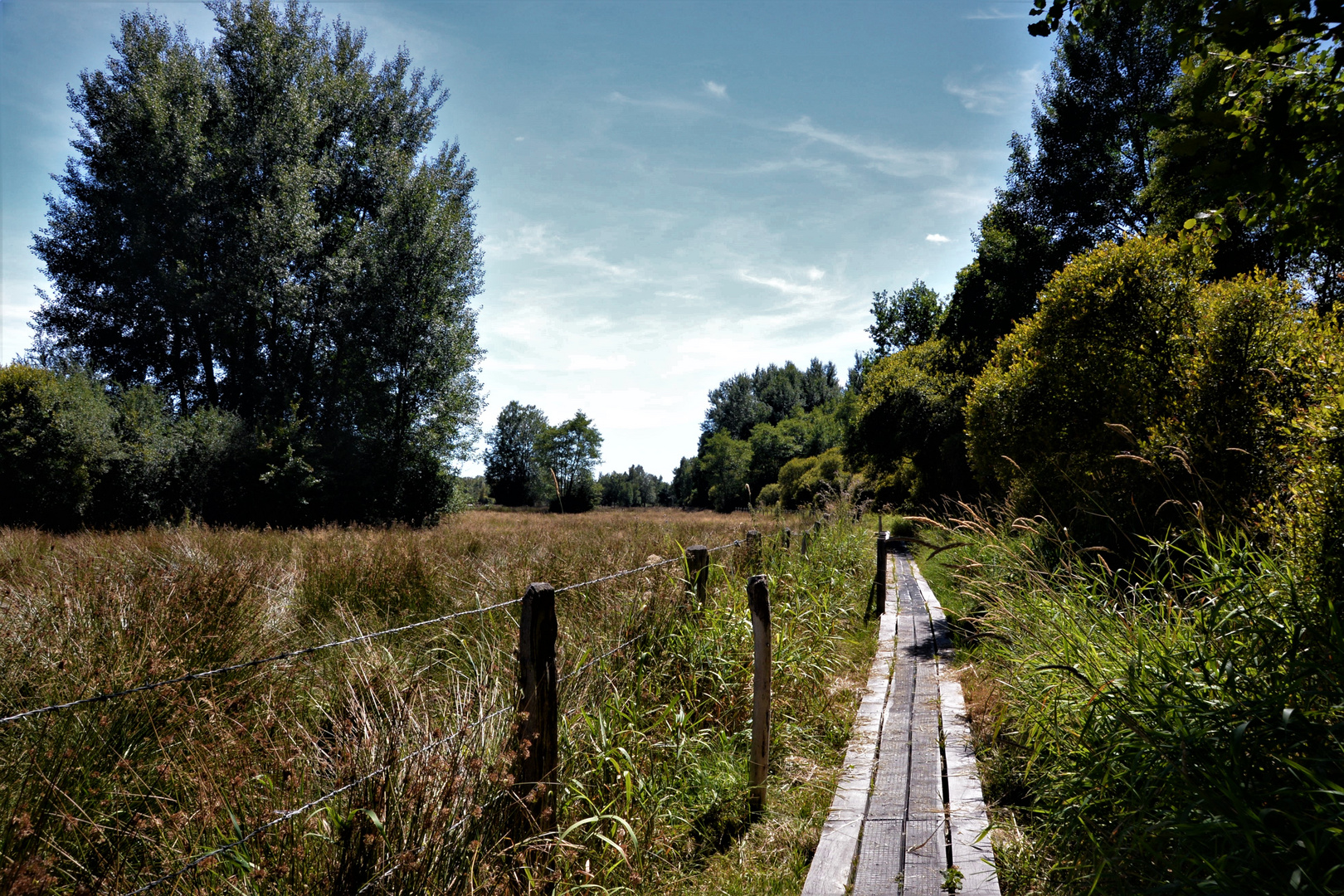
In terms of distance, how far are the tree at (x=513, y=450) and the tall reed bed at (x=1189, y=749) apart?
6281 cm

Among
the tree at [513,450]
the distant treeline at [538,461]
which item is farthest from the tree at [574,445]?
the tree at [513,450]

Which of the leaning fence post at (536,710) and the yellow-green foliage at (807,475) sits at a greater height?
the yellow-green foliage at (807,475)

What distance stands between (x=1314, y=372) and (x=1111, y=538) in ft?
16.7

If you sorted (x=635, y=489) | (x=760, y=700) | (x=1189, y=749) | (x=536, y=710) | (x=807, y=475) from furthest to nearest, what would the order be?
(x=635, y=489) < (x=807, y=475) < (x=760, y=700) < (x=536, y=710) < (x=1189, y=749)

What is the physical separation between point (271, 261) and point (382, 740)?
23283mm

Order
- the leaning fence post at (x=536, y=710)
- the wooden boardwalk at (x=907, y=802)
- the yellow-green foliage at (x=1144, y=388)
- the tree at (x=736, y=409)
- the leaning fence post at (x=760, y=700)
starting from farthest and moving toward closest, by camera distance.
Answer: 1. the tree at (x=736, y=409)
2. the yellow-green foliage at (x=1144, y=388)
3. the leaning fence post at (x=760, y=700)
4. the wooden boardwalk at (x=907, y=802)
5. the leaning fence post at (x=536, y=710)

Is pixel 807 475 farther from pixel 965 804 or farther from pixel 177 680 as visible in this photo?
pixel 177 680

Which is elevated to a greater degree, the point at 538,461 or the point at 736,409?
the point at 736,409

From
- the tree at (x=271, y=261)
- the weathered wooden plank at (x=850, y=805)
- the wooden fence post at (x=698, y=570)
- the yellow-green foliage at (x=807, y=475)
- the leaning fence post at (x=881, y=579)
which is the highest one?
the tree at (x=271, y=261)

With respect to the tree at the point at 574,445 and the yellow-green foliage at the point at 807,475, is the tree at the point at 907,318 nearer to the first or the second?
the yellow-green foliage at the point at 807,475

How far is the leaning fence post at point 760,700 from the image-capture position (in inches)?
135

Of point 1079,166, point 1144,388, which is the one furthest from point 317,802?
point 1079,166

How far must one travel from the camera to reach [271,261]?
20969 millimetres

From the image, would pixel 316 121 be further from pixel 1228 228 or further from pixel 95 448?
pixel 1228 228
